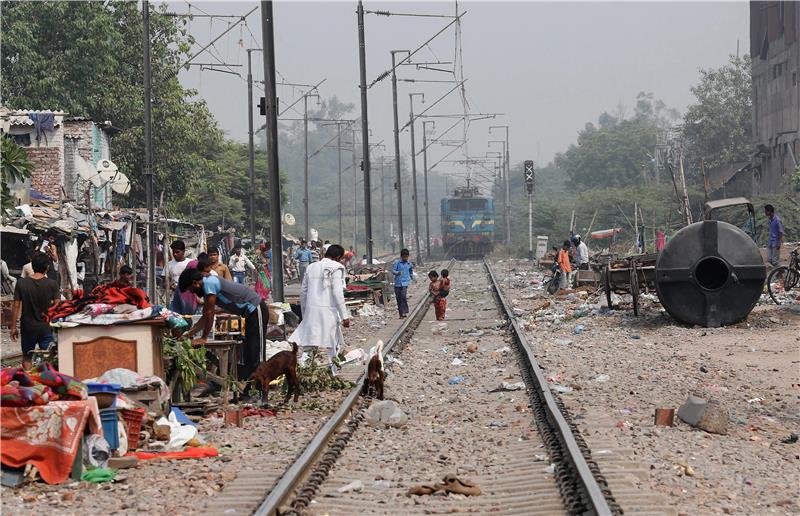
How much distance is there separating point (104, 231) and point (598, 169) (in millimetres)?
73084

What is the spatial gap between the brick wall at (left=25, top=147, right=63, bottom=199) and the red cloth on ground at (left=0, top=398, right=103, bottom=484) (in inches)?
979

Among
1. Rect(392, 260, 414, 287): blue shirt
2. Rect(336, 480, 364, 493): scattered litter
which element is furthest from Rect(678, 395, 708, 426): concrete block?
Result: Rect(392, 260, 414, 287): blue shirt

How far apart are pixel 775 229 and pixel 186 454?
16.4 m

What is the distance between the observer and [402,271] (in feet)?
73.1

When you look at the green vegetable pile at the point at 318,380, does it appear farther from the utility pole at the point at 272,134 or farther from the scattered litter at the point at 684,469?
the utility pole at the point at 272,134

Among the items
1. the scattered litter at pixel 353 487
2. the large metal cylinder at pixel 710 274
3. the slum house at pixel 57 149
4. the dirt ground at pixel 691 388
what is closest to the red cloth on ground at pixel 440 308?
the dirt ground at pixel 691 388

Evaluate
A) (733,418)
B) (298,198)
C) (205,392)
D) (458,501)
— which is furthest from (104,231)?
(298,198)

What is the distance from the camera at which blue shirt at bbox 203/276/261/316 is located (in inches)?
462

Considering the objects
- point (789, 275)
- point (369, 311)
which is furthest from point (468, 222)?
point (789, 275)

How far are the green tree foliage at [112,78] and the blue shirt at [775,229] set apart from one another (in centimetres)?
1994

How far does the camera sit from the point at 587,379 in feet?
43.9

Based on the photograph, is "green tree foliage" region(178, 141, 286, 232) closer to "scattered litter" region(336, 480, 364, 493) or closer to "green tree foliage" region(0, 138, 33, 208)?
"green tree foliage" region(0, 138, 33, 208)

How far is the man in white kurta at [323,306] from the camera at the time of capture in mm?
12977

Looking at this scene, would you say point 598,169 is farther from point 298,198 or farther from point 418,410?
point 418,410
